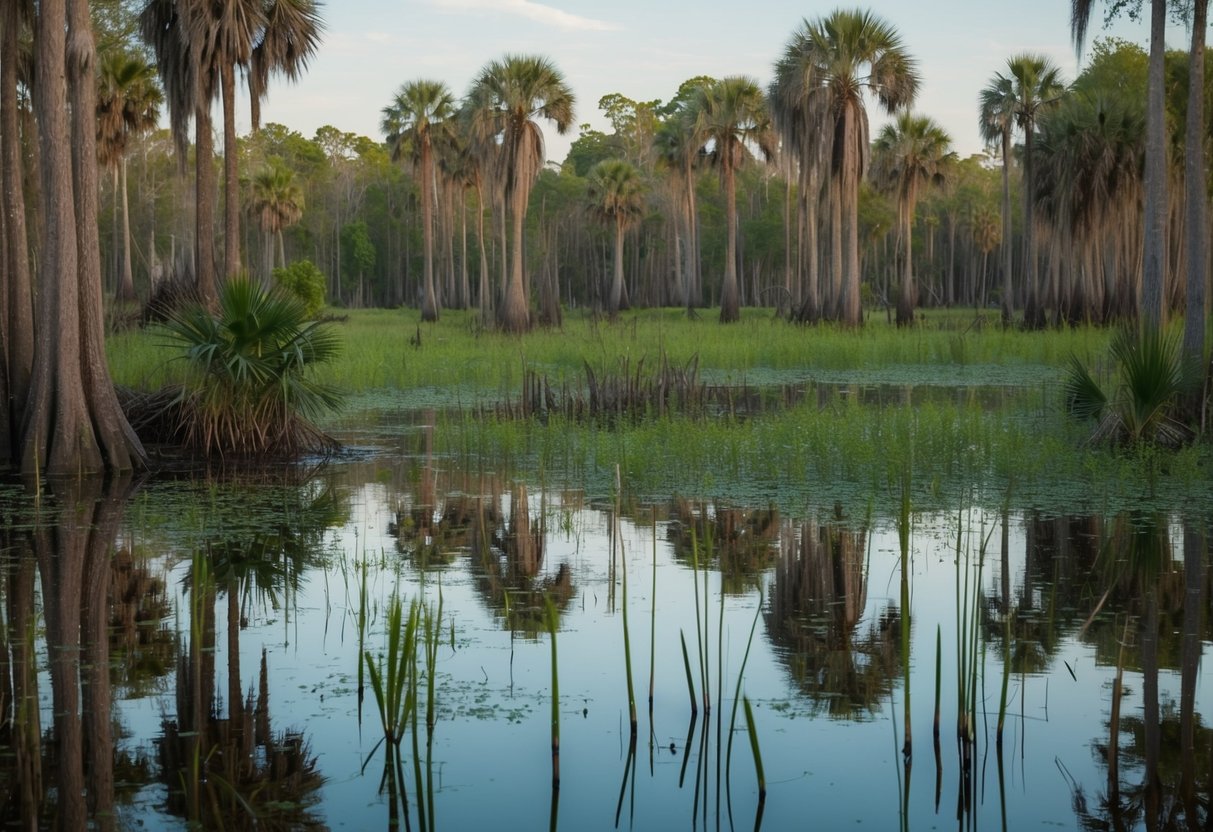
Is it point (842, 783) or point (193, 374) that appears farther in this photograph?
point (193, 374)

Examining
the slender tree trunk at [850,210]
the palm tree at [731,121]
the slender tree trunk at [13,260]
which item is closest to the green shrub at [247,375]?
the slender tree trunk at [13,260]

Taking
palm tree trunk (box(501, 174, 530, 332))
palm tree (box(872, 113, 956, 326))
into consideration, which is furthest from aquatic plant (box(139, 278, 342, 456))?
palm tree (box(872, 113, 956, 326))

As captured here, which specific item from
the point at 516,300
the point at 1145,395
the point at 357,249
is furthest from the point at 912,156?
the point at 1145,395

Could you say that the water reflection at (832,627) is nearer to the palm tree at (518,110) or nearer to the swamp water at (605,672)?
the swamp water at (605,672)

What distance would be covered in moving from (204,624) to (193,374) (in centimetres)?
812

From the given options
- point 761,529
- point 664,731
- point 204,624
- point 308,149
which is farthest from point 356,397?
point 308,149

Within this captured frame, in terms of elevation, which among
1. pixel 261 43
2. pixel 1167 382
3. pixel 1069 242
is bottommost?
pixel 1167 382

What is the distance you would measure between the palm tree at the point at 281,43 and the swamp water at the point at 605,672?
1601cm

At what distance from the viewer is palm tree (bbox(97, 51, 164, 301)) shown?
35162 mm

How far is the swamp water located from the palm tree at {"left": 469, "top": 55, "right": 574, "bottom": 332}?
107 feet

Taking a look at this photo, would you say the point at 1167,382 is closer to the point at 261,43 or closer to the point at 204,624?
A: the point at 204,624

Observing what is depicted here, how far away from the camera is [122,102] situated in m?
37.0

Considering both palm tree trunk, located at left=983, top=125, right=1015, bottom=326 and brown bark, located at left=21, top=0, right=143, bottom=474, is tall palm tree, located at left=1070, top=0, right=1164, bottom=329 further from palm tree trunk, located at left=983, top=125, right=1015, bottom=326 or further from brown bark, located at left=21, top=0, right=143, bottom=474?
palm tree trunk, located at left=983, top=125, right=1015, bottom=326

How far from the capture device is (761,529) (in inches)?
407
